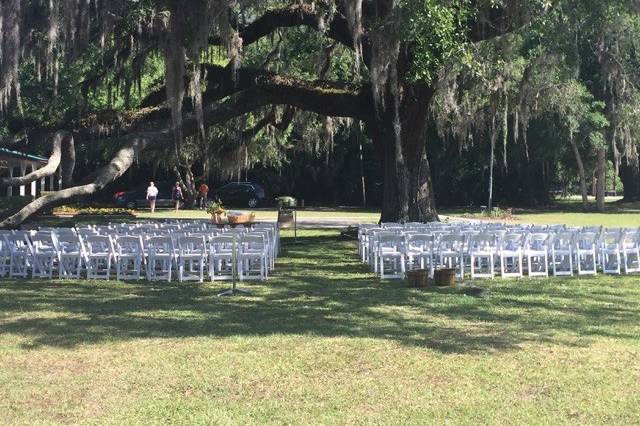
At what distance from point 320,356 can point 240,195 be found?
33.5 meters

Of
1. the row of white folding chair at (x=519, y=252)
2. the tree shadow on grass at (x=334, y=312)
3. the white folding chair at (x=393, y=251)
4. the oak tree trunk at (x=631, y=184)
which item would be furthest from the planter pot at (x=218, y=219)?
the oak tree trunk at (x=631, y=184)

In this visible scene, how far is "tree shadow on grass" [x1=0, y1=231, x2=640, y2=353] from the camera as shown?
7.21m

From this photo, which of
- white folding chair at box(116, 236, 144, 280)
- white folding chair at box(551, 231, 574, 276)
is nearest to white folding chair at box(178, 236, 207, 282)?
white folding chair at box(116, 236, 144, 280)

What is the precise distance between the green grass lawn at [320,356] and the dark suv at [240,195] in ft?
94.8

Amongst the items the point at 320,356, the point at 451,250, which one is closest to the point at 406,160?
the point at 451,250

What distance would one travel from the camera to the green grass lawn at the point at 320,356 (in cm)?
483

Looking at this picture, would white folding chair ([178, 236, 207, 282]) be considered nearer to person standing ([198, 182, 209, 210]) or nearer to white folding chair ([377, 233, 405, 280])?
white folding chair ([377, 233, 405, 280])

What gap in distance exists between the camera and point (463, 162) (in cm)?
4022

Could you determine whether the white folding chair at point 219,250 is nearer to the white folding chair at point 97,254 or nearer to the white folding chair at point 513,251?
the white folding chair at point 97,254

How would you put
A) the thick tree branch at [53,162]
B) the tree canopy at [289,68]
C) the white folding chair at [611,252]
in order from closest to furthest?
the white folding chair at [611,252]
the thick tree branch at [53,162]
the tree canopy at [289,68]

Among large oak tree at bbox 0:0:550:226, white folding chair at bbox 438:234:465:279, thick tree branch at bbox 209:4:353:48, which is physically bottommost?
white folding chair at bbox 438:234:465:279

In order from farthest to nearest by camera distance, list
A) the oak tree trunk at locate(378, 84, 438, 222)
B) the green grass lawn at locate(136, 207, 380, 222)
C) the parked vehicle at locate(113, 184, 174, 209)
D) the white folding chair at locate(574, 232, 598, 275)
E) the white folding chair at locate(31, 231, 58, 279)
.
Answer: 1. the parked vehicle at locate(113, 184, 174, 209)
2. the green grass lawn at locate(136, 207, 380, 222)
3. the oak tree trunk at locate(378, 84, 438, 222)
4. the white folding chair at locate(574, 232, 598, 275)
5. the white folding chair at locate(31, 231, 58, 279)

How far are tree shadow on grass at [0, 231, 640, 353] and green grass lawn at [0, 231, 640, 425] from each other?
0.03 meters

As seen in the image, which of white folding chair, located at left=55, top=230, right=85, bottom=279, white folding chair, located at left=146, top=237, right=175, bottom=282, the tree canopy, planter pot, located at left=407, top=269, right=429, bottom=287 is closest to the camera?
planter pot, located at left=407, top=269, right=429, bottom=287
